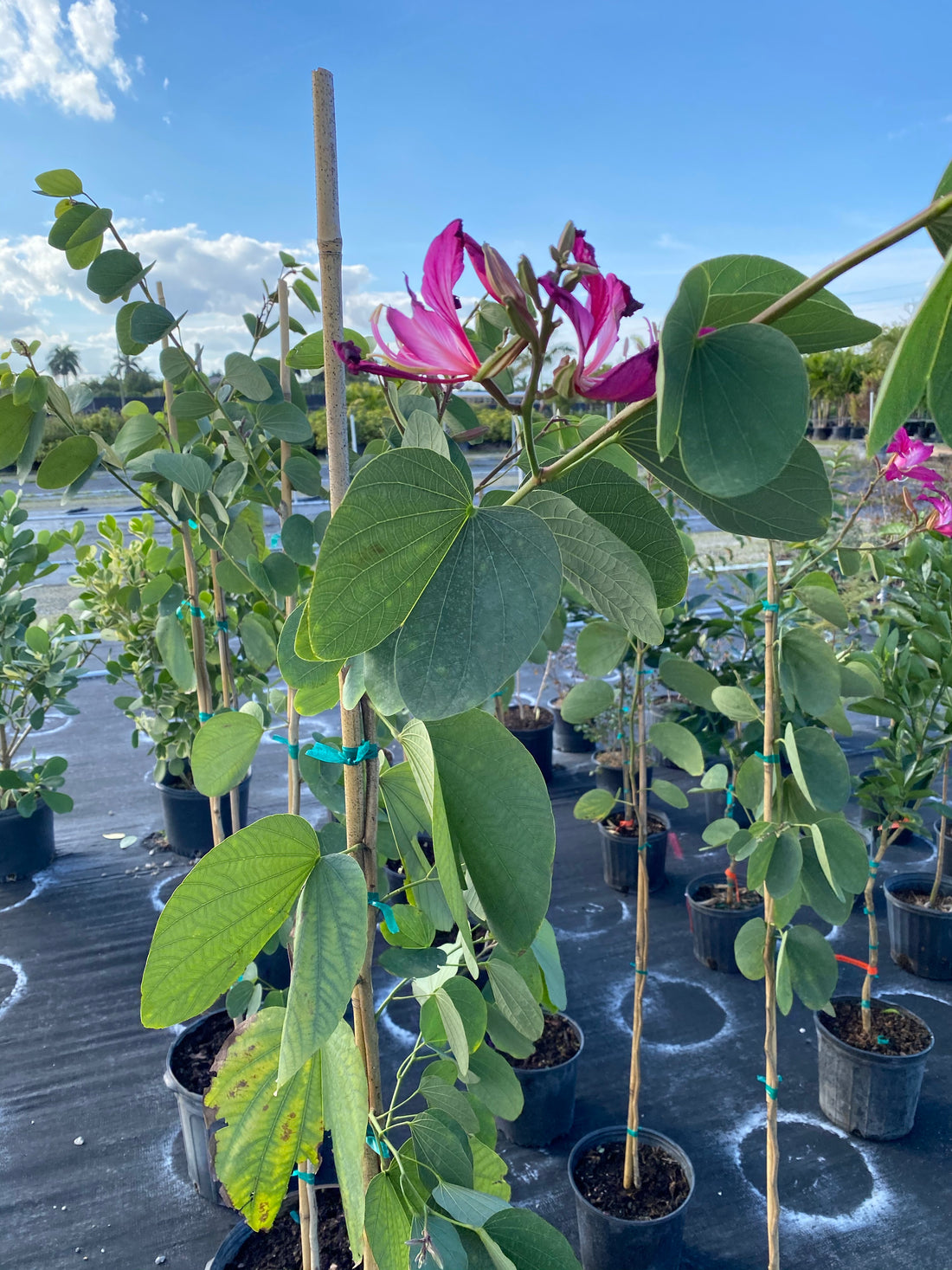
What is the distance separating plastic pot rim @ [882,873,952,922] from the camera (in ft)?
7.32

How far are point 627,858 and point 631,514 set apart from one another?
238cm

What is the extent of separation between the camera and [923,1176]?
1.69 meters

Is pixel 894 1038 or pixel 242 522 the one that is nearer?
pixel 242 522

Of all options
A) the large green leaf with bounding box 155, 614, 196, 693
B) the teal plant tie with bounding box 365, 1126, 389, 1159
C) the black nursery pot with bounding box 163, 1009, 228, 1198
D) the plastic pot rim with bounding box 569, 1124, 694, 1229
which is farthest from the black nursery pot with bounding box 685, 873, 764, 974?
the teal plant tie with bounding box 365, 1126, 389, 1159

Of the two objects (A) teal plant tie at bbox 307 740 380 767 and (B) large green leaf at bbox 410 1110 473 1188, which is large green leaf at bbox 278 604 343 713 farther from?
(B) large green leaf at bbox 410 1110 473 1188

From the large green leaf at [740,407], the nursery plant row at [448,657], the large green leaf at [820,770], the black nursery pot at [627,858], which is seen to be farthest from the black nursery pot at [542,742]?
the large green leaf at [740,407]

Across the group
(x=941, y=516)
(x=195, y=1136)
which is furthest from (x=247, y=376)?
(x=195, y=1136)

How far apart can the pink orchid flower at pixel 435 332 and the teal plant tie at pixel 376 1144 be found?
0.62 metres

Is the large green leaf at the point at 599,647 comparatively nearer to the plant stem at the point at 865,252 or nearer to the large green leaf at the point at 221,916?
the large green leaf at the point at 221,916

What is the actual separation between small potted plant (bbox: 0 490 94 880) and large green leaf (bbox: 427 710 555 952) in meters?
2.23

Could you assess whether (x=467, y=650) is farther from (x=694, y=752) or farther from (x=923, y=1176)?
(x=923, y=1176)

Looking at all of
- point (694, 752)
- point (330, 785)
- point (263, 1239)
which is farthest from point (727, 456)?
point (263, 1239)

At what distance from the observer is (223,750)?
2.90 ft

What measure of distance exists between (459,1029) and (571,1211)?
1.20 metres
